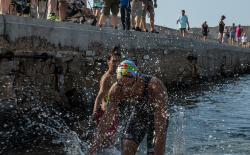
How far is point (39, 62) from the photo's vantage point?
7.07 m

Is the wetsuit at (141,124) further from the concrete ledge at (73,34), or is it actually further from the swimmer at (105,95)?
the concrete ledge at (73,34)

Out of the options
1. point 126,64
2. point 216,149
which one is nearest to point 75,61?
point 216,149

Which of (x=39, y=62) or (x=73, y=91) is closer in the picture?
(x=39, y=62)

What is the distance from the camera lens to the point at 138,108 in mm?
3875

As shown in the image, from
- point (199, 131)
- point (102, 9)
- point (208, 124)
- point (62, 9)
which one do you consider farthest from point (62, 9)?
point (208, 124)

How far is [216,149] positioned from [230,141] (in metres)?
0.68

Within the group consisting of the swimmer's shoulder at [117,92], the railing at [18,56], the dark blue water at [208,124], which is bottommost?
the dark blue water at [208,124]

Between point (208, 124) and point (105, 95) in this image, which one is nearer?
point (105, 95)

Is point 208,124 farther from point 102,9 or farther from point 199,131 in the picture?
point 102,9

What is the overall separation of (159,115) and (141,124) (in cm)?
44

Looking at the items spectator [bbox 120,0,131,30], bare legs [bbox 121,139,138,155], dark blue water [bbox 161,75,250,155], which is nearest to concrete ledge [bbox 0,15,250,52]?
spectator [bbox 120,0,131,30]

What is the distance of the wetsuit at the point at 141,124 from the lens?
3.73 meters

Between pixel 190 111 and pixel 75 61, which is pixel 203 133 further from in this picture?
pixel 75 61

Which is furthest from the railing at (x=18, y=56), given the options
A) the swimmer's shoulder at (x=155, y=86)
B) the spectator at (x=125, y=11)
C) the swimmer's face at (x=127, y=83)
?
the swimmer's shoulder at (x=155, y=86)
